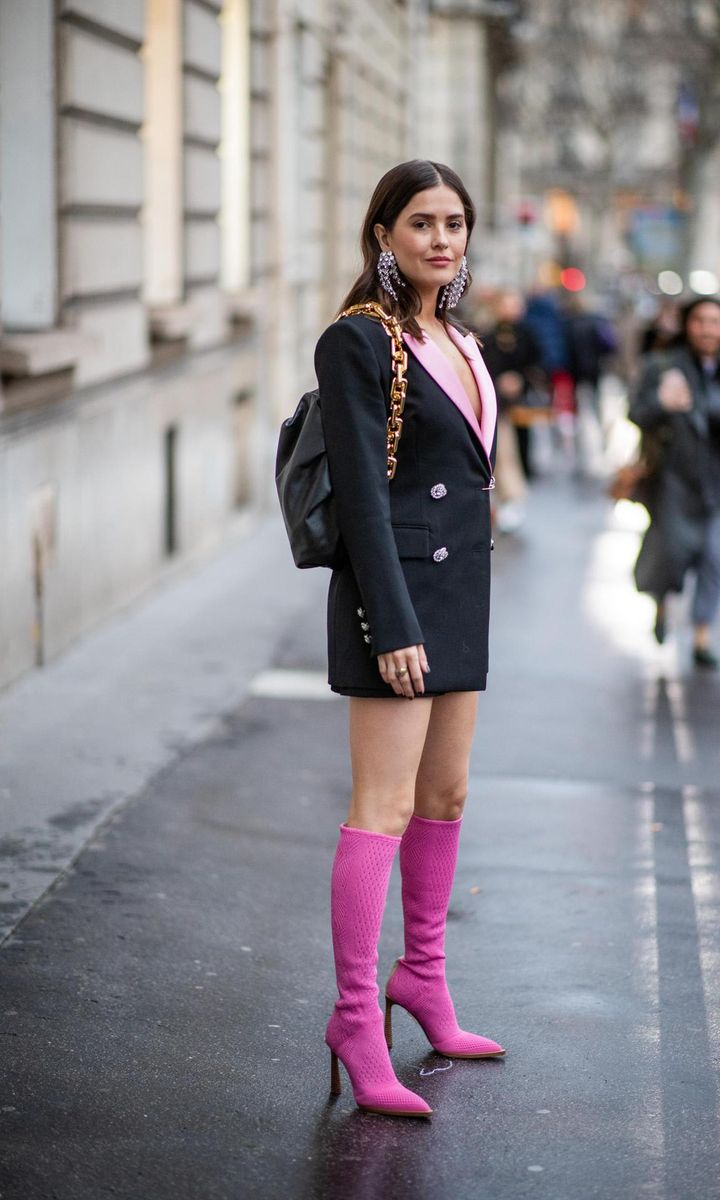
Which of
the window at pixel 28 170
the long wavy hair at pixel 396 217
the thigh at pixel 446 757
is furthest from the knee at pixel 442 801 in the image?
the window at pixel 28 170

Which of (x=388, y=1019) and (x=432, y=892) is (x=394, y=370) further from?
(x=388, y=1019)

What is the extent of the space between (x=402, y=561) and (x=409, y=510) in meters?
0.10

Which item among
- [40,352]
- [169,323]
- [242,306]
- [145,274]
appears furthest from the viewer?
[242,306]

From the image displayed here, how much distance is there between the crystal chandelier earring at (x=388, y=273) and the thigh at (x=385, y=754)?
0.80 metres

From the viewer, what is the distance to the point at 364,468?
360 cm

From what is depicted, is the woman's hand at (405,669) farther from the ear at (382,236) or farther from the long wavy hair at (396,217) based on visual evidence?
the ear at (382,236)

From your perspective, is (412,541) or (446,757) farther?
(446,757)

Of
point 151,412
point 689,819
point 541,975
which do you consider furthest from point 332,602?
point 151,412

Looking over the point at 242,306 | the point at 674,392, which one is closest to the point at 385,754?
the point at 674,392

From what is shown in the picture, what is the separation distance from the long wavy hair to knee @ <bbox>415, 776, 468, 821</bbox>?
0.94 m

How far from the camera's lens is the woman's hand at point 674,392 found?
8.72 m

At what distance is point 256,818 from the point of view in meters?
6.22

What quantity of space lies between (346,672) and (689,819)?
9.65ft

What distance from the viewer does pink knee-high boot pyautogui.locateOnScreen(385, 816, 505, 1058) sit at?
405 cm
